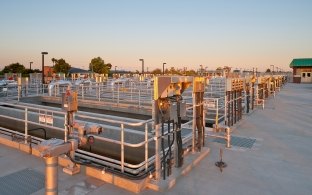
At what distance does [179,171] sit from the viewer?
4910 mm

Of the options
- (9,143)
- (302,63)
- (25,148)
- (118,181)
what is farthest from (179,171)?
(302,63)

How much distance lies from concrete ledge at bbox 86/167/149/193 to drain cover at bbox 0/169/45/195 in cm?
85

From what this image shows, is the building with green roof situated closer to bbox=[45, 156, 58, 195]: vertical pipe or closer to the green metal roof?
the green metal roof

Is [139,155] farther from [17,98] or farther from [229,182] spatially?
[17,98]

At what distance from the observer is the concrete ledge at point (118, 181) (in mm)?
4293

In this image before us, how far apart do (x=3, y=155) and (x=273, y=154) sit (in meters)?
6.07

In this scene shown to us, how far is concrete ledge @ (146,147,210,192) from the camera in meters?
4.39

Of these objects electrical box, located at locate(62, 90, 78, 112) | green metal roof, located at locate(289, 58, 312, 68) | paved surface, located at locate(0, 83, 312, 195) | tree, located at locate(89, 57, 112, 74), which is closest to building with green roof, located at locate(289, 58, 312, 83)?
green metal roof, located at locate(289, 58, 312, 68)

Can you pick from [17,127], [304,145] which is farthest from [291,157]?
[17,127]

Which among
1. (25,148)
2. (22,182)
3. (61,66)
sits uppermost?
(61,66)

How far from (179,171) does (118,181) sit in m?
1.13

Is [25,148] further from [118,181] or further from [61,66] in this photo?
[61,66]

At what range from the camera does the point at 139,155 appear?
309 inches

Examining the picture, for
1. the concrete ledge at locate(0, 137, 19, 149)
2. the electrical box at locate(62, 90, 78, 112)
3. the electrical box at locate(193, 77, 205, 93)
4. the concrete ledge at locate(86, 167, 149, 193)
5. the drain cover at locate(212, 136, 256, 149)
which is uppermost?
the electrical box at locate(193, 77, 205, 93)
